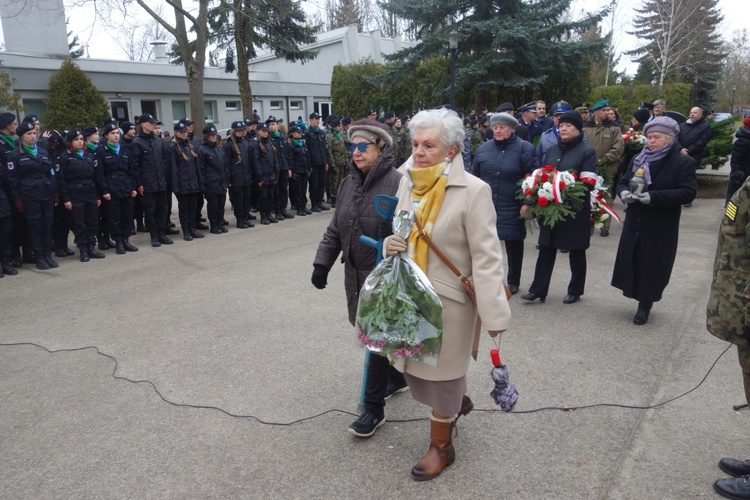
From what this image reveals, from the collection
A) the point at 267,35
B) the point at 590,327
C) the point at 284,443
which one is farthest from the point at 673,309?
the point at 267,35

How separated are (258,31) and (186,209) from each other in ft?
47.0

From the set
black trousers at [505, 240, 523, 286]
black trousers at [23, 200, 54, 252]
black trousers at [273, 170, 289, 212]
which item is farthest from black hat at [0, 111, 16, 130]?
black trousers at [505, 240, 523, 286]

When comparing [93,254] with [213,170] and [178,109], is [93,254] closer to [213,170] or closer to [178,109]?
[213,170]

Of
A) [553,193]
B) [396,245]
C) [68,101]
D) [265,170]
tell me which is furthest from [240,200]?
[68,101]

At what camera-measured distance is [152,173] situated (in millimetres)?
9328

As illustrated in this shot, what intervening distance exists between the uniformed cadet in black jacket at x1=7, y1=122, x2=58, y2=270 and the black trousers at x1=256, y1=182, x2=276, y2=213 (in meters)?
3.86

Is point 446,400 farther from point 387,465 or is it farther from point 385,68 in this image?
point 385,68

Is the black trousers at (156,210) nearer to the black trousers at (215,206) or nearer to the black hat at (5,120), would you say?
the black trousers at (215,206)

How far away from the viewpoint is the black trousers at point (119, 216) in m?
8.88

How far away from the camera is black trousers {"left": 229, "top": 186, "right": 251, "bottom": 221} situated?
35.6 feet

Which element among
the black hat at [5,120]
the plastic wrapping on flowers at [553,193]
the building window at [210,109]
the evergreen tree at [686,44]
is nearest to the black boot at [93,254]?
the black hat at [5,120]

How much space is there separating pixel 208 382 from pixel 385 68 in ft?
81.8

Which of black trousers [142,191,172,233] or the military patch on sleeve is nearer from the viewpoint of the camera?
the military patch on sleeve

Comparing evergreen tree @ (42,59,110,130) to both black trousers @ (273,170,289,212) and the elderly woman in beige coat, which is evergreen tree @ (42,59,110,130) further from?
the elderly woman in beige coat
